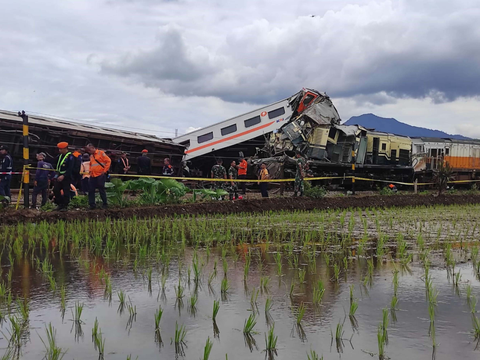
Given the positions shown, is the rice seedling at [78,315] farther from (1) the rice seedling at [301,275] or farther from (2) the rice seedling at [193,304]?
(1) the rice seedling at [301,275]

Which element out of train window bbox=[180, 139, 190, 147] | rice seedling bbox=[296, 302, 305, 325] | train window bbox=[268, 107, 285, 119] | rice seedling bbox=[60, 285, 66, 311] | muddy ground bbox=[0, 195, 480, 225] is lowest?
rice seedling bbox=[60, 285, 66, 311]

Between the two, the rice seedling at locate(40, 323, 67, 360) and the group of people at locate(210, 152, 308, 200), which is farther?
the group of people at locate(210, 152, 308, 200)

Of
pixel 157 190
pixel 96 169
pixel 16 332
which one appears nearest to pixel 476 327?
pixel 16 332

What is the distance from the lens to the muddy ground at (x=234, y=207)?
11328 mm

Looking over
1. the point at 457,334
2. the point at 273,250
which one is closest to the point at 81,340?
the point at 457,334

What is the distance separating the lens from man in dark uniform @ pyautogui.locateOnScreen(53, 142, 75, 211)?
12.2m

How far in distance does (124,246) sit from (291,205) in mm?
8726

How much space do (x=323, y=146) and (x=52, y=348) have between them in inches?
895

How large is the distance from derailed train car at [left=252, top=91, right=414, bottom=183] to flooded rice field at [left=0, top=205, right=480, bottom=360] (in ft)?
54.9

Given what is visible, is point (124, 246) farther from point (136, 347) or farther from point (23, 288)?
point (136, 347)

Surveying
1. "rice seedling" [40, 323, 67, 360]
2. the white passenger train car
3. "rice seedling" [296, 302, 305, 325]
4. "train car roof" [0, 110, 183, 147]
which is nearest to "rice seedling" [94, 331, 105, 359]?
"rice seedling" [40, 323, 67, 360]

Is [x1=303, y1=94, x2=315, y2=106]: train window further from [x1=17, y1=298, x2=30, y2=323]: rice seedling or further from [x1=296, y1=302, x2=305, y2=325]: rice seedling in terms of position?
[x1=17, y1=298, x2=30, y2=323]: rice seedling

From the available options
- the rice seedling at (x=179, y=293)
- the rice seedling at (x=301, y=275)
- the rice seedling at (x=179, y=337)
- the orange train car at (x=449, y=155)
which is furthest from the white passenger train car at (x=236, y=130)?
the rice seedling at (x=179, y=337)

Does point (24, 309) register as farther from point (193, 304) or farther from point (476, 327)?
point (476, 327)
